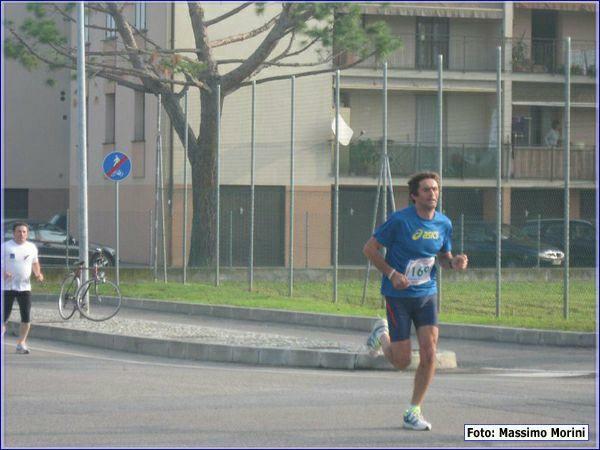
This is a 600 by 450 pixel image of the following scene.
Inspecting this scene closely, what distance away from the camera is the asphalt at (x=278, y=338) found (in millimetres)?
14477

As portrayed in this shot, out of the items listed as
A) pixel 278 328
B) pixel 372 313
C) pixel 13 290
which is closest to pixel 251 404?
pixel 13 290

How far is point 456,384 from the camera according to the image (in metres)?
12.2

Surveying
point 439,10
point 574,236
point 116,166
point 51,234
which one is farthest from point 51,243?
point 439,10

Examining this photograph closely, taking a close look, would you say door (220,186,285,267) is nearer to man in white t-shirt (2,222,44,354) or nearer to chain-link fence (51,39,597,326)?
chain-link fence (51,39,597,326)

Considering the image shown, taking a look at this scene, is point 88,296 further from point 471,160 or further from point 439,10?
point 439,10

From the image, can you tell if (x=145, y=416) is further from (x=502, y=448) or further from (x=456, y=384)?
(x=456, y=384)

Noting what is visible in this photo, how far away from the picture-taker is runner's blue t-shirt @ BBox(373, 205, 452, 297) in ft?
29.6

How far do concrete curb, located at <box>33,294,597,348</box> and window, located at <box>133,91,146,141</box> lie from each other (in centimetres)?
1443

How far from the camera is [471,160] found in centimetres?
3538

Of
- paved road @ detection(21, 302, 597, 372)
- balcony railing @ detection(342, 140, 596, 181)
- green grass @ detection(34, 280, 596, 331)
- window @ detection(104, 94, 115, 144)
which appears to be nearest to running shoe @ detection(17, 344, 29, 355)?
paved road @ detection(21, 302, 597, 372)

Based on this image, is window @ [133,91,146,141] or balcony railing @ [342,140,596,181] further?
window @ [133,91,146,141]

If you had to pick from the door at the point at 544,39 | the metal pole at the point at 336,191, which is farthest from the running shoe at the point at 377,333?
the door at the point at 544,39

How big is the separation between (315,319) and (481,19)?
2242 centimetres

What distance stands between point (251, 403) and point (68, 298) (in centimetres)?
901
